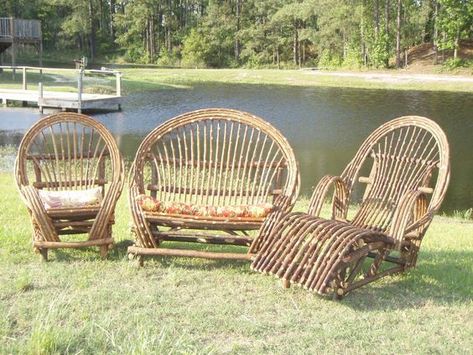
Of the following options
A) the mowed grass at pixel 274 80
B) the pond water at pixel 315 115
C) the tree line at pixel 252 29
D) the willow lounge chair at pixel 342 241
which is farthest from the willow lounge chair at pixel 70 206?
the tree line at pixel 252 29

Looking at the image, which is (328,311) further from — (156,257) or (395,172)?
(395,172)

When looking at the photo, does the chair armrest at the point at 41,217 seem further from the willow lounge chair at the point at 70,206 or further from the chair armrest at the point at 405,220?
the chair armrest at the point at 405,220

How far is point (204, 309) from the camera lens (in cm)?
340

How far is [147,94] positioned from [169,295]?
25.5m

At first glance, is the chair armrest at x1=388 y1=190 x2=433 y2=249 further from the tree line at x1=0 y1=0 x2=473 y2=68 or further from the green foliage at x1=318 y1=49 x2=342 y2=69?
the green foliage at x1=318 y1=49 x2=342 y2=69

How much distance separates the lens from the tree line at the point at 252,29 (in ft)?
133

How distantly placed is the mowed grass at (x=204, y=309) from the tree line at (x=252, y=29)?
122ft

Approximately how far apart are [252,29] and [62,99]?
1255 inches

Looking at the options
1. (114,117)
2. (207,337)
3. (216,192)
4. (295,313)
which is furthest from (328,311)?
(114,117)

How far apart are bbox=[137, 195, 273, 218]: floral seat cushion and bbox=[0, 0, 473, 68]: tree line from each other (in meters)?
37.0

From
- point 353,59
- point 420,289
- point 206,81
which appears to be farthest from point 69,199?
point 353,59

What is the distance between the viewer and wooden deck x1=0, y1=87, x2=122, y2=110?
770 inches

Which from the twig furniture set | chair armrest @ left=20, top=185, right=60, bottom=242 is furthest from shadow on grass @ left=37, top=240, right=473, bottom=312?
chair armrest @ left=20, top=185, right=60, bottom=242

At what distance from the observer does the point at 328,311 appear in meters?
3.44
